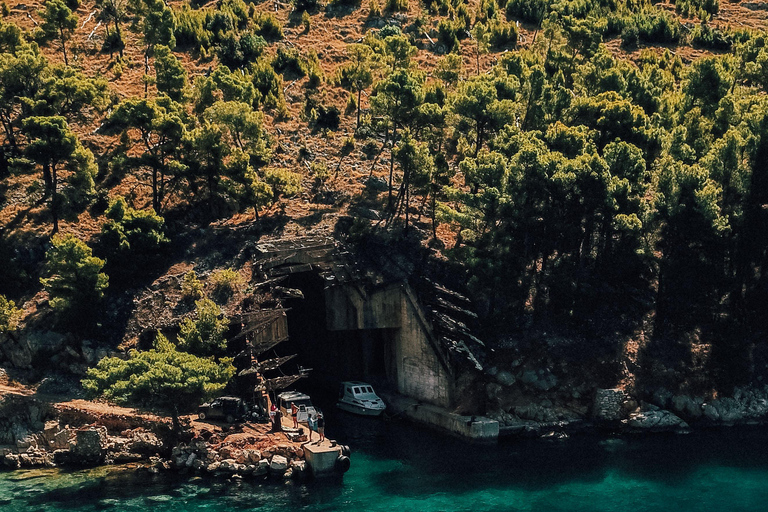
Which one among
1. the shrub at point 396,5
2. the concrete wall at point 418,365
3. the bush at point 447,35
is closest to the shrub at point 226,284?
the concrete wall at point 418,365

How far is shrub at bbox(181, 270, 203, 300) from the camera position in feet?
230

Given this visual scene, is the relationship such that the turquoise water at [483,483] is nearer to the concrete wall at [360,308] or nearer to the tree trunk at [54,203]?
the concrete wall at [360,308]

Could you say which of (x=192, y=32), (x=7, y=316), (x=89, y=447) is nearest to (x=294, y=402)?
(x=89, y=447)

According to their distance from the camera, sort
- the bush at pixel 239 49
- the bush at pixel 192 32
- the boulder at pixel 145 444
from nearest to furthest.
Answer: the boulder at pixel 145 444 < the bush at pixel 239 49 < the bush at pixel 192 32

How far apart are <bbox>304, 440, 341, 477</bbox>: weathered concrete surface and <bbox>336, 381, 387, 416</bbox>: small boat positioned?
11845mm

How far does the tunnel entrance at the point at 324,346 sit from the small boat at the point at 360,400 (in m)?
4.35

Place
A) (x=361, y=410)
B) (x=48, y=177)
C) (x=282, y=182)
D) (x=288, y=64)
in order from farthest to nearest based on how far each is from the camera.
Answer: (x=288, y=64) → (x=282, y=182) → (x=48, y=177) → (x=361, y=410)

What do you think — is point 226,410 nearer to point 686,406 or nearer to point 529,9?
point 686,406

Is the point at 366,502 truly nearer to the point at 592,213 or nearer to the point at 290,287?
the point at 290,287

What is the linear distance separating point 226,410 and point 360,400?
12.1m

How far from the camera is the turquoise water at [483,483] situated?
53875 millimetres

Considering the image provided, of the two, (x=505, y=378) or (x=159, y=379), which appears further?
(x=505, y=378)

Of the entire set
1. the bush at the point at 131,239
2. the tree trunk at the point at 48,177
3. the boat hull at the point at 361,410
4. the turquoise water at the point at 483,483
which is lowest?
the turquoise water at the point at 483,483

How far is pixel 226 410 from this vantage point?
62719 millimetres
